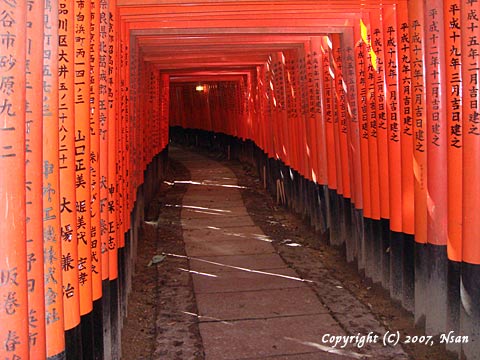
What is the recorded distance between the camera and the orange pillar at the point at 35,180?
2164 millimetres

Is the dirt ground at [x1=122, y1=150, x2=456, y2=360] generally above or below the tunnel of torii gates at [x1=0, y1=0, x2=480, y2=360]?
below

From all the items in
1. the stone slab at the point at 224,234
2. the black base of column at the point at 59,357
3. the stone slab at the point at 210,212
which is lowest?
the stone slab at the point at 224,234

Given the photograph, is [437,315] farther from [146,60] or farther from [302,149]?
[146,60]

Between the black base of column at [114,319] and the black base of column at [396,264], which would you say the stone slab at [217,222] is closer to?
the black base of column at [396,264]

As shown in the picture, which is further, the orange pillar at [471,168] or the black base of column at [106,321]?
the black base of column at [106,321]

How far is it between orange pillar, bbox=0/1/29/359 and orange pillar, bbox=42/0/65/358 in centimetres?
43

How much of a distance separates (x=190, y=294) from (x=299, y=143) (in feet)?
13.8

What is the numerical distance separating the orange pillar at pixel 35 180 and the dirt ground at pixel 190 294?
7.96 ft

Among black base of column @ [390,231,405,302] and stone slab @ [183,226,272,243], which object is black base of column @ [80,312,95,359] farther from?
stone slab @ [183,226,272,243]

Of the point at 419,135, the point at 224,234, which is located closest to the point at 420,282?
the point at 419,135

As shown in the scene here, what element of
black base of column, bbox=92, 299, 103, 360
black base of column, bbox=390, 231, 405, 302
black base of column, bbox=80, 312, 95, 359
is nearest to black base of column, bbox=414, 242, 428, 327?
black base of column, bbox=390, 231, 405, 302

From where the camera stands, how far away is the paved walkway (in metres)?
4.56

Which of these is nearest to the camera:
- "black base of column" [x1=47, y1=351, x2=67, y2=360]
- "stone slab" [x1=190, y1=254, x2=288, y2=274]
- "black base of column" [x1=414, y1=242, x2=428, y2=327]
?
"black base of column" [x1=47, y1=351, x2=67, y2=360]

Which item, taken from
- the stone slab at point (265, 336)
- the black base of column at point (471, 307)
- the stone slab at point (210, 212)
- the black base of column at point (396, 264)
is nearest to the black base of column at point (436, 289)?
the black base of column at point (471, 307)
